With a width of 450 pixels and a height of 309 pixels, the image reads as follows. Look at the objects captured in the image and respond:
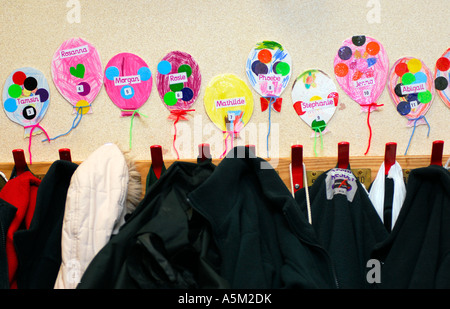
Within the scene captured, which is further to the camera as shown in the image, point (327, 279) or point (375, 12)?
point (375, 12)

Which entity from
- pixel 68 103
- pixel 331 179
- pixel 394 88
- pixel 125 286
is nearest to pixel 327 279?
pixel 331 179

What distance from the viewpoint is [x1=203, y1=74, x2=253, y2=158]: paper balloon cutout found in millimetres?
949

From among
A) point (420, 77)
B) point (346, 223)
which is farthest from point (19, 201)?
point (420, 77)

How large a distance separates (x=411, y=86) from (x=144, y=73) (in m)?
0.79

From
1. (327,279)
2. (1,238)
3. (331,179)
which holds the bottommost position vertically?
(327,279)

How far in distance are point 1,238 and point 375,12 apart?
45.4 inches

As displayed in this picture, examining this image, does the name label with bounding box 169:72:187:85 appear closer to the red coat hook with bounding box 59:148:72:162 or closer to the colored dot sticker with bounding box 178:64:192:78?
the colored dot sticker with bounding box 178:64:192:78

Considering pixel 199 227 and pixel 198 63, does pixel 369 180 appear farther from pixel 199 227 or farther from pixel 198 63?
pixel 198 63

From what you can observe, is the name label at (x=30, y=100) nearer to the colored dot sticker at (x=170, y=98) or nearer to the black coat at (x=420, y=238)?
the colored dot sticker at (x=170, y=98)

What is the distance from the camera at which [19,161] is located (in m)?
0.90

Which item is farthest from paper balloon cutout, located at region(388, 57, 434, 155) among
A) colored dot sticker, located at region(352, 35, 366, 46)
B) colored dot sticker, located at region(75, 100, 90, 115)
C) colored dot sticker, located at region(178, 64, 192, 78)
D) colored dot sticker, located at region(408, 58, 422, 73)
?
colored dot sticker, located at region(75, 100, 90, 115)

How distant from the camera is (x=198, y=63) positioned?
95 cm

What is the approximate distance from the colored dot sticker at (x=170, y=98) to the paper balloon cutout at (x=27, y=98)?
36cm

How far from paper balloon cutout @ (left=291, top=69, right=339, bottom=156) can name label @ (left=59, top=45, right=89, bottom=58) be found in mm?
634
